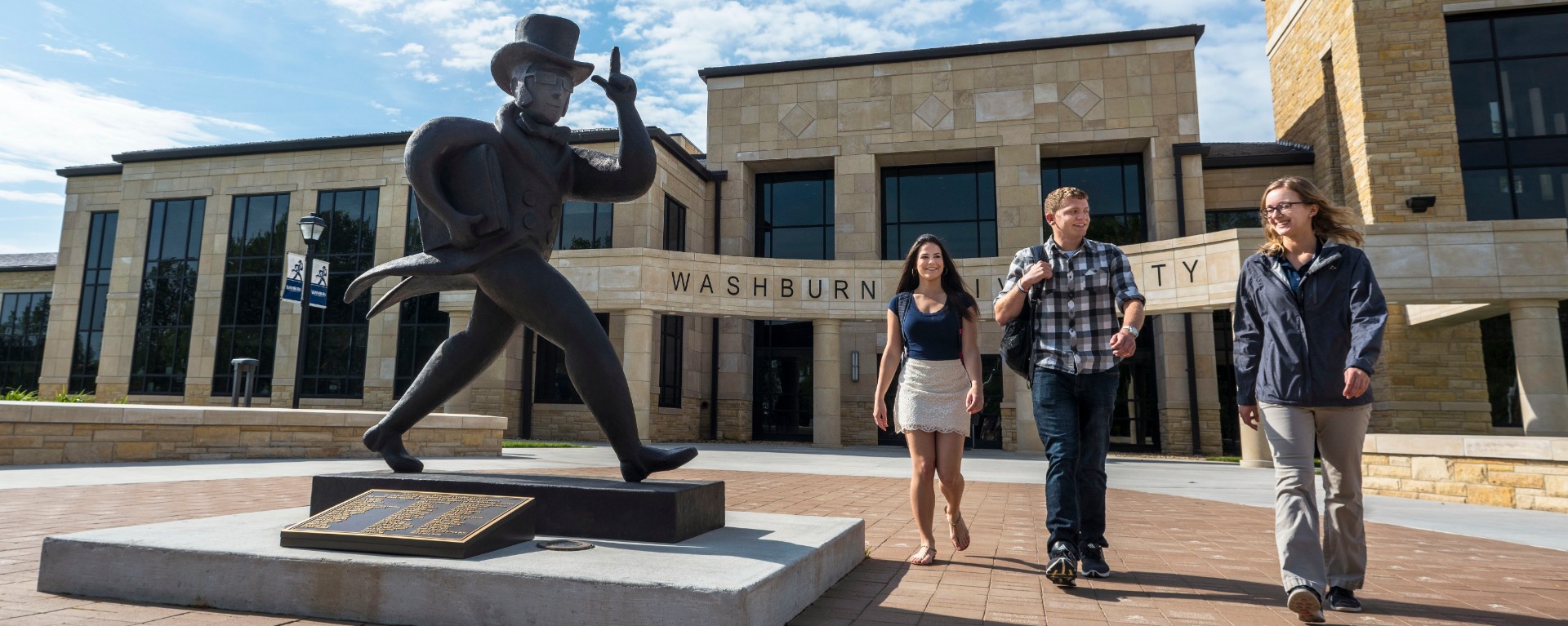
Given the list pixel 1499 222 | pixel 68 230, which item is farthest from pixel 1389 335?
pixel 68 230

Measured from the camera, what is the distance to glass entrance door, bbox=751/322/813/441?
74.8 feet

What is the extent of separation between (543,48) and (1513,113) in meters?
21.9

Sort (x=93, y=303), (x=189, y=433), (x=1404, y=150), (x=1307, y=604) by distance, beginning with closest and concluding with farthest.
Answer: (x=1307, y=604)
(x=189, y=433)
(x=1404, y=150)
(x=93, y=303)

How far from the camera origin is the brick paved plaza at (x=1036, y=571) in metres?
3.14

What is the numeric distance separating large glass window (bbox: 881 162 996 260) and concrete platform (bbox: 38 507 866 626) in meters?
19.9

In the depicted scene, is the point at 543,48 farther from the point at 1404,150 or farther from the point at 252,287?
the point at 252,287

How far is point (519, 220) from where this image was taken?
4.14 meters

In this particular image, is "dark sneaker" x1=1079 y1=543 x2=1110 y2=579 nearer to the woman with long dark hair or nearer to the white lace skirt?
the woman with long dark hair

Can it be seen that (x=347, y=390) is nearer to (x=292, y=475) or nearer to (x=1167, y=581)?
(x=292, y=475)

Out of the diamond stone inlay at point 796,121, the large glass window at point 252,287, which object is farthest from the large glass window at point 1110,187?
the large glass window at point 252,287

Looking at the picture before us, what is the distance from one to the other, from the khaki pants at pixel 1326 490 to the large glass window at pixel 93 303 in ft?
99.9

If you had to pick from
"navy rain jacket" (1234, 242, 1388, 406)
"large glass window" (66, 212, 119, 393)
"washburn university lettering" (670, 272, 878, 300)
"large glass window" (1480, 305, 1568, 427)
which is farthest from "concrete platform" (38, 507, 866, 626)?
"large glass window" (66, 212, 119, 393)

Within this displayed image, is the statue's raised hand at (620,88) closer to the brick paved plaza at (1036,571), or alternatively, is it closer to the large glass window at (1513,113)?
the brick paved plaza at (1036,571)

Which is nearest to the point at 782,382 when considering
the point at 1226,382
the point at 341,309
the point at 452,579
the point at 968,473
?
the point at 1226,382
